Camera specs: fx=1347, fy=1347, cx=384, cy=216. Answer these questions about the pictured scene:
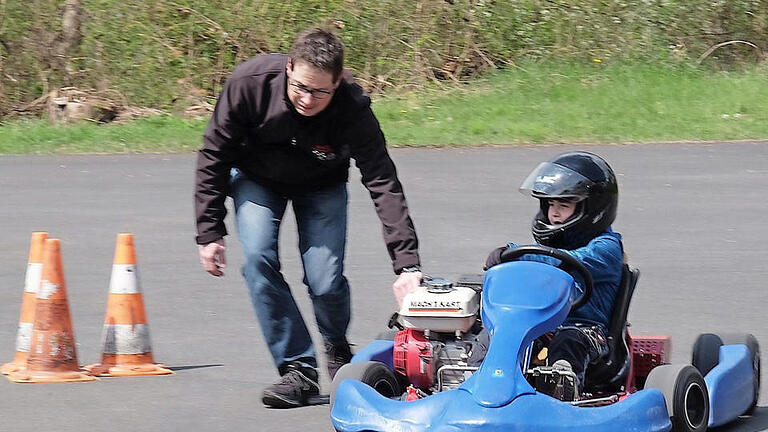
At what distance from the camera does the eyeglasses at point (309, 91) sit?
17.8 feet

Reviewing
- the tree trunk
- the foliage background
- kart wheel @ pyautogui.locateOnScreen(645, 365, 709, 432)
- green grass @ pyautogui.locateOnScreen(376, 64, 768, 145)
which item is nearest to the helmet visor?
kart wheel @ pyautogui.locateOnScreen(645, 365, 709, 432)

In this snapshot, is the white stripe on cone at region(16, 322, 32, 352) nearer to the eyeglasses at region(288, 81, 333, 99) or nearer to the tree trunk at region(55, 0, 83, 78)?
the eyeglasses at region(288, 81, 333, 99)

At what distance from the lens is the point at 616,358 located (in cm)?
522

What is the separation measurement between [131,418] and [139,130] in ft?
39.9

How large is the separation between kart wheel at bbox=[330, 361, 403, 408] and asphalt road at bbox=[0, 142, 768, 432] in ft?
1.54

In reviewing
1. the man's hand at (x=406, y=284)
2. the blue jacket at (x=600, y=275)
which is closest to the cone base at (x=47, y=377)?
the man's hand at (x=406, y=284)

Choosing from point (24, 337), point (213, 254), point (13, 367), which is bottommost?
point (13, 367)

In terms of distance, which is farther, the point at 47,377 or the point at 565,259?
the point at 47,377

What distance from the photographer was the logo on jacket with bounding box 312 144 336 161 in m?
5.77

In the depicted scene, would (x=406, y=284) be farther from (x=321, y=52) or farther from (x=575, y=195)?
(x=321, y=52)

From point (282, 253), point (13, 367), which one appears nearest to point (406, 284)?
point (13, 367)

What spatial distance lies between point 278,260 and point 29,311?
153 cm

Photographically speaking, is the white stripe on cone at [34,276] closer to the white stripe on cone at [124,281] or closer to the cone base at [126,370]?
the white stripe on cone at [124,281]

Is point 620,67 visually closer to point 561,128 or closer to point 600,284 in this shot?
point 561,128
